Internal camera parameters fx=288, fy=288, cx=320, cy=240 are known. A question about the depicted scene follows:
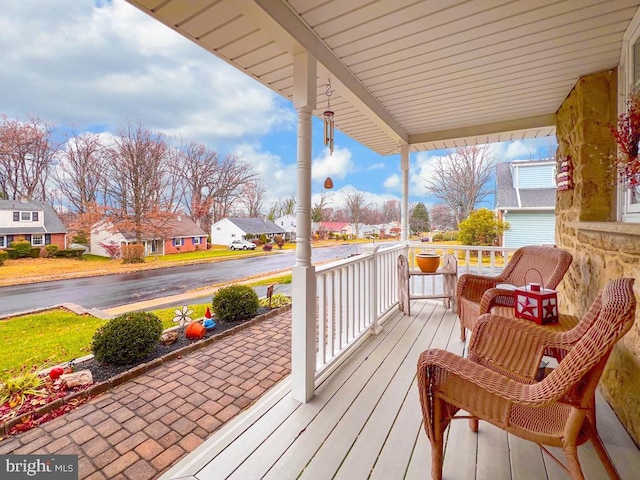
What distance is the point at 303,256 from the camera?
1.95 m

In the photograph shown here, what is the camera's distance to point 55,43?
2.64 metres

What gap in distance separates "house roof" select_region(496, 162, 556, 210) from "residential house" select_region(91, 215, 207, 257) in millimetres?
6261

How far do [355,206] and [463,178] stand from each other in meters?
3.07

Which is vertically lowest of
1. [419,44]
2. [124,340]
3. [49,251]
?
[124,340]

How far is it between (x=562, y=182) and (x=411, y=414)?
2833mm

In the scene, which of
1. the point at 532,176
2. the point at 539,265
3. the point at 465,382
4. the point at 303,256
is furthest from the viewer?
the point at 532,176

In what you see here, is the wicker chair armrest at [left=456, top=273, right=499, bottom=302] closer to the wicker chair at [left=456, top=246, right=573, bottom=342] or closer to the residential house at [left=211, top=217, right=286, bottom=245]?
the wicker chair at [left=456, top=246, right=573, bottom=342]

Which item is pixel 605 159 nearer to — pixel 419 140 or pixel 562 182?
pixel 562 182

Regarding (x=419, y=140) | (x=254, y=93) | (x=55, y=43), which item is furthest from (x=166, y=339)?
(x=254, y=93)

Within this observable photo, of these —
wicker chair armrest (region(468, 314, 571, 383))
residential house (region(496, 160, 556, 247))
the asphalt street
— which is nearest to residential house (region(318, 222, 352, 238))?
the asphalt street

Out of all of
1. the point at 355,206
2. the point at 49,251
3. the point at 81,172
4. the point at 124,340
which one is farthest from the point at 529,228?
the point at 49,251

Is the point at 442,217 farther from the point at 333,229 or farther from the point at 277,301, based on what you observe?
the point at 277,301

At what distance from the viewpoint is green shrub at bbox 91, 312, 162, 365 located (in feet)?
8.77

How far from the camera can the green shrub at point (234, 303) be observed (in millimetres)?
3969
